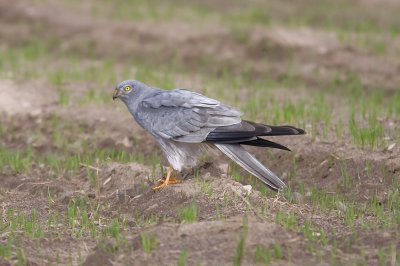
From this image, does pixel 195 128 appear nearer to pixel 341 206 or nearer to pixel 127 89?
pixel 127 89

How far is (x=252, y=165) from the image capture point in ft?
24.2

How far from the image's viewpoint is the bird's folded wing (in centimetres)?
752

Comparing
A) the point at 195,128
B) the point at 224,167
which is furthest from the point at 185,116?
the point at 224,167

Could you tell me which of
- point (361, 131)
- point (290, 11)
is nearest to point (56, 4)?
point (290, 11)

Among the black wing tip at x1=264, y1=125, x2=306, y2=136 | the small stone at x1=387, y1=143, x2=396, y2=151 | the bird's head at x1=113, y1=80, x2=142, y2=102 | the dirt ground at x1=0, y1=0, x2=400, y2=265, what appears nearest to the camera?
the dirt ground at x1=0, y1=0, x2=400, y2=265

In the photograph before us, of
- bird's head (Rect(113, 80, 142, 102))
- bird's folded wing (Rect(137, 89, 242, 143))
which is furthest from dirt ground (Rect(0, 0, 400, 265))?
bird's head (Rect(113, 80, 142, 102))

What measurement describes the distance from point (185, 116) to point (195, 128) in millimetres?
162

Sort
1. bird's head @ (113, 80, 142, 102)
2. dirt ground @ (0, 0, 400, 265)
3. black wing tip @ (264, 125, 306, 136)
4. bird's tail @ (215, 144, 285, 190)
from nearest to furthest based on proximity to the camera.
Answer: dirt ground @ (0, 0, 400, 265)
black wing tip @ (264, 125, 306, 136)
bird's tail @ (215, 144, 285, 190)
bird's head @ (113, 80, 142, 102)

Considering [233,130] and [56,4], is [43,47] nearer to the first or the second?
[56,4]

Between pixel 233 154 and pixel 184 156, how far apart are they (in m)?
0.58

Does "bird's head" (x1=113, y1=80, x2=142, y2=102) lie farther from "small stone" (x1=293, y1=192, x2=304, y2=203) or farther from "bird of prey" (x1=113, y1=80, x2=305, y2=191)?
"small stone" (x1=293, y1=192, x2=304, y2=203)

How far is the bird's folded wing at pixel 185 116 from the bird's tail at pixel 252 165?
0.23 m

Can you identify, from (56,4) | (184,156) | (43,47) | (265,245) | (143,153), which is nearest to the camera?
(265,245)

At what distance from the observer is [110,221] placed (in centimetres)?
721
